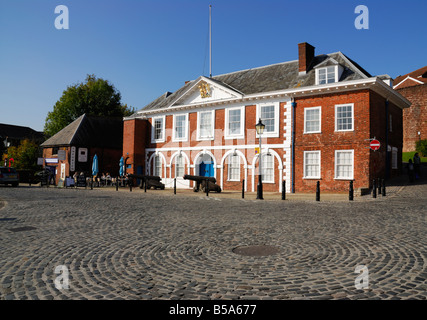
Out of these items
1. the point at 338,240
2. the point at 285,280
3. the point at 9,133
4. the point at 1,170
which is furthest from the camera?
the point at 9,133

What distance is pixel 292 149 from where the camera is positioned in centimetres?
2350

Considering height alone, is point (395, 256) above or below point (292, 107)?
below

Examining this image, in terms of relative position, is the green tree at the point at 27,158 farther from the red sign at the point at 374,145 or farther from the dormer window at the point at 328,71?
the red sign at the point at 374,145

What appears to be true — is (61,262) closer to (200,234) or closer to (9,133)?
(200,234)

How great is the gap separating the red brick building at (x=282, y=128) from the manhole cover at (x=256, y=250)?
53.8ft

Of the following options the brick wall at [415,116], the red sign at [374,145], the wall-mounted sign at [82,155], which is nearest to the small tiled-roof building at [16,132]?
the wall-mounted sign at [82,155]

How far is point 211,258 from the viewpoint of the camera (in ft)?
18.4

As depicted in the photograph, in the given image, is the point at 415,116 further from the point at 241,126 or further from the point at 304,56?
the point at 241,126

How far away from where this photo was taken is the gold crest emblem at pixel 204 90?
2797 cm

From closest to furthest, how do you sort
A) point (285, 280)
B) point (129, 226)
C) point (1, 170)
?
point (285, 280) → point (129, 226) → point (1, 170)

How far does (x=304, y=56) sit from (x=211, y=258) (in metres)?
22.0

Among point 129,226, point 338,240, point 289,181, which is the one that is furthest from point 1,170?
point 338,240

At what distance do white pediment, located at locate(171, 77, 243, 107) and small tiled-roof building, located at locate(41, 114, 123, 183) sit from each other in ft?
44.9

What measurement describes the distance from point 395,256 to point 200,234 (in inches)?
154
